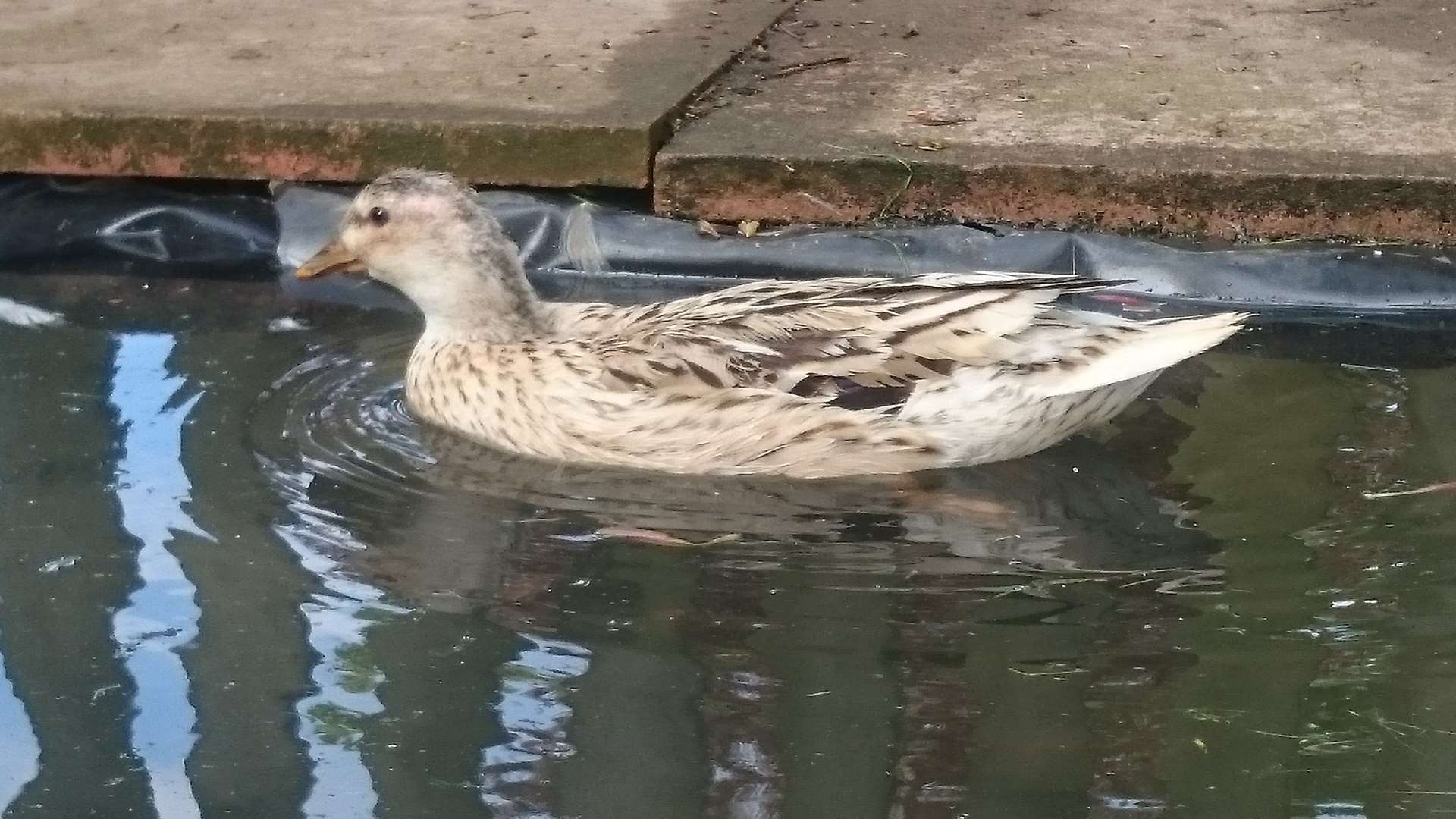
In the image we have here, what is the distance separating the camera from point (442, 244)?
524cm

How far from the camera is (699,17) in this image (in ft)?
24.0

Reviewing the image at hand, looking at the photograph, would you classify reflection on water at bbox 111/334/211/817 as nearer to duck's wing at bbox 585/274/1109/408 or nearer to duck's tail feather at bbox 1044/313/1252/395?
duck's wing at bbox 585/274/1109/408

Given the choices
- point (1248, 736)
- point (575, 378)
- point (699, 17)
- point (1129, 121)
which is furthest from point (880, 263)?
point (1248, 736)

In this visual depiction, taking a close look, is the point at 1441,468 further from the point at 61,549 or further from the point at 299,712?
the point at 61,549

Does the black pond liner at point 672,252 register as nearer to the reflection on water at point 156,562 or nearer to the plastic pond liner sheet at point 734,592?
the plastic pond liner sheet at point 734,592

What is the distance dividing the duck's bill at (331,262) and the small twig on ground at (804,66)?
1928mm

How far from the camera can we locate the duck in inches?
181

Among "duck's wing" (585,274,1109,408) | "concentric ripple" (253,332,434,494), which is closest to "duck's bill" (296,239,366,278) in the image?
"concentric ripple" (253,332,434,494)

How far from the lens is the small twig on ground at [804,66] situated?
263 inches

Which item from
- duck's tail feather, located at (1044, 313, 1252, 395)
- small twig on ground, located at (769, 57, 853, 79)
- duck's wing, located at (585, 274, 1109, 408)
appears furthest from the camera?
small twig on ground, located at (769, 57, 853, 79)

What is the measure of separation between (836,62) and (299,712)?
3953mm

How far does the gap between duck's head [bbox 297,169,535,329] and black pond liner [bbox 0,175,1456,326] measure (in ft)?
2.52

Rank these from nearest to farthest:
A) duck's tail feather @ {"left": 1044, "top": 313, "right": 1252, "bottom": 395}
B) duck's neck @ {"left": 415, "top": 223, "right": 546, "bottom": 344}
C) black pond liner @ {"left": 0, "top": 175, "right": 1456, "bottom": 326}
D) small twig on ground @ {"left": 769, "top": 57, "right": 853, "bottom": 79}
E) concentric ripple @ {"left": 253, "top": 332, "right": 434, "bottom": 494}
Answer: duck's tail feather @ {"left": 1044, "top": 313, "right": 1252, "bottom": 395} → concentric ripple @ {"left": 253, "top": 332, "right": 434, "bottom": 494} → duck's neck @ {"left": 415, "top": 223, "right": 546, "bottom": 344} → black pond liner @ {"left": 0, "top": 175, "right": 1456, "bottom": 326} → small twig on ground @ {"left": 769, "top": 57, "right": 853, "bottom": 79}

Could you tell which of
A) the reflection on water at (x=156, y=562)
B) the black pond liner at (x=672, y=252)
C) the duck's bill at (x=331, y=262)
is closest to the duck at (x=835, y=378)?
the duck's bill at (x=331, y=262)
